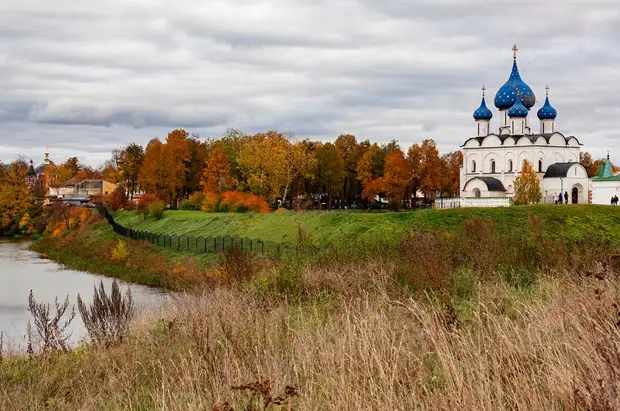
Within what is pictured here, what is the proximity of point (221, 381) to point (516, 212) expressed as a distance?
1105 inches

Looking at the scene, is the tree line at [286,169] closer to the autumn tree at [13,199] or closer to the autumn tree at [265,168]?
the autumn tree at [265,168]

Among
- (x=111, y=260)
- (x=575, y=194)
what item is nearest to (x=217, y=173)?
(x=111, y=260)

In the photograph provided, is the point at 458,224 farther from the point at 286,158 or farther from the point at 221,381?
the point at 286,158

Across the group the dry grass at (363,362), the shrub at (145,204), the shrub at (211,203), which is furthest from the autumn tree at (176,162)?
the dry grass at (363,362)

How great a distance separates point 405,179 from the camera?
218 feet

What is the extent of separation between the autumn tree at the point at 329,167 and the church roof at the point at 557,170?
20925 millimetres

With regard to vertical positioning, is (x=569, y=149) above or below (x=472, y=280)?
above

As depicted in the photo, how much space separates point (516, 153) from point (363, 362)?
241ft

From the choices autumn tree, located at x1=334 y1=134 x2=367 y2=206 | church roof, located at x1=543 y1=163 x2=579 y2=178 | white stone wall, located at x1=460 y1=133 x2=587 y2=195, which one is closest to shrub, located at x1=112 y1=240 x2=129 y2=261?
autumn tree, located at x1=334 y1=134 x2=367 y2=206

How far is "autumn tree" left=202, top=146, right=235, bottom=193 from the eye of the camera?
6091 centimetres

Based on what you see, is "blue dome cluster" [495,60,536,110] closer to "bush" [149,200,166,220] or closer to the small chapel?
the small chapel

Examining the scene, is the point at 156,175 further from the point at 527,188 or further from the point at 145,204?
the point at 527,188

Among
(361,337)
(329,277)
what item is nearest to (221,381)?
(361,337)

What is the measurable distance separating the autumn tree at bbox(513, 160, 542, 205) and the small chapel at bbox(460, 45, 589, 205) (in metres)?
3.36
